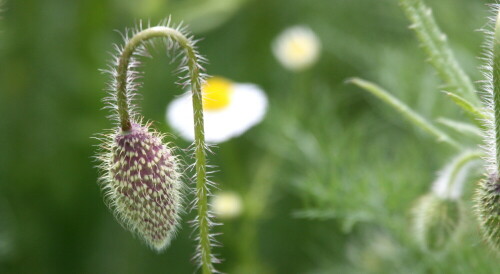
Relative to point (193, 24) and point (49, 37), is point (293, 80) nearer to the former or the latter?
point (193, 24)

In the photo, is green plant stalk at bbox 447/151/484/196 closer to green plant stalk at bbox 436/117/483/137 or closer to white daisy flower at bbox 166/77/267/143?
green plant stalk at bbox 436/117/483/137

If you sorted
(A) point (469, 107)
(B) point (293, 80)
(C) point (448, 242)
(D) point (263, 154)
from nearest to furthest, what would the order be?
(A) point (469, 107), (C) point (448, 242), (D) point (263, 154), (B) point (293, 80)

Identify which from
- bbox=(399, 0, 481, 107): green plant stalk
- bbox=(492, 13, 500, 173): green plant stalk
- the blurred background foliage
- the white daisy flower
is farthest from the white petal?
bbox=(492, 13, 500, 173): green plant stalk

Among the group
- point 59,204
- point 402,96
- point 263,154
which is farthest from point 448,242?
point 59,204

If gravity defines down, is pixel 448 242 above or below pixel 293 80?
below

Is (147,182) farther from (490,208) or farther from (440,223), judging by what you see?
(440,223)

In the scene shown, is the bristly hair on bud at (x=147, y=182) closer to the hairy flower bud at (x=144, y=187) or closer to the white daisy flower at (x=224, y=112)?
the hairy flower bud at (x=144, y=187)

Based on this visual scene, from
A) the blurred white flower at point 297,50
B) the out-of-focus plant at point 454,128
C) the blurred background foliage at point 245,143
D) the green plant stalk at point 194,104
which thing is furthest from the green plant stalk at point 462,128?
the blurred white flower at point 297,50
